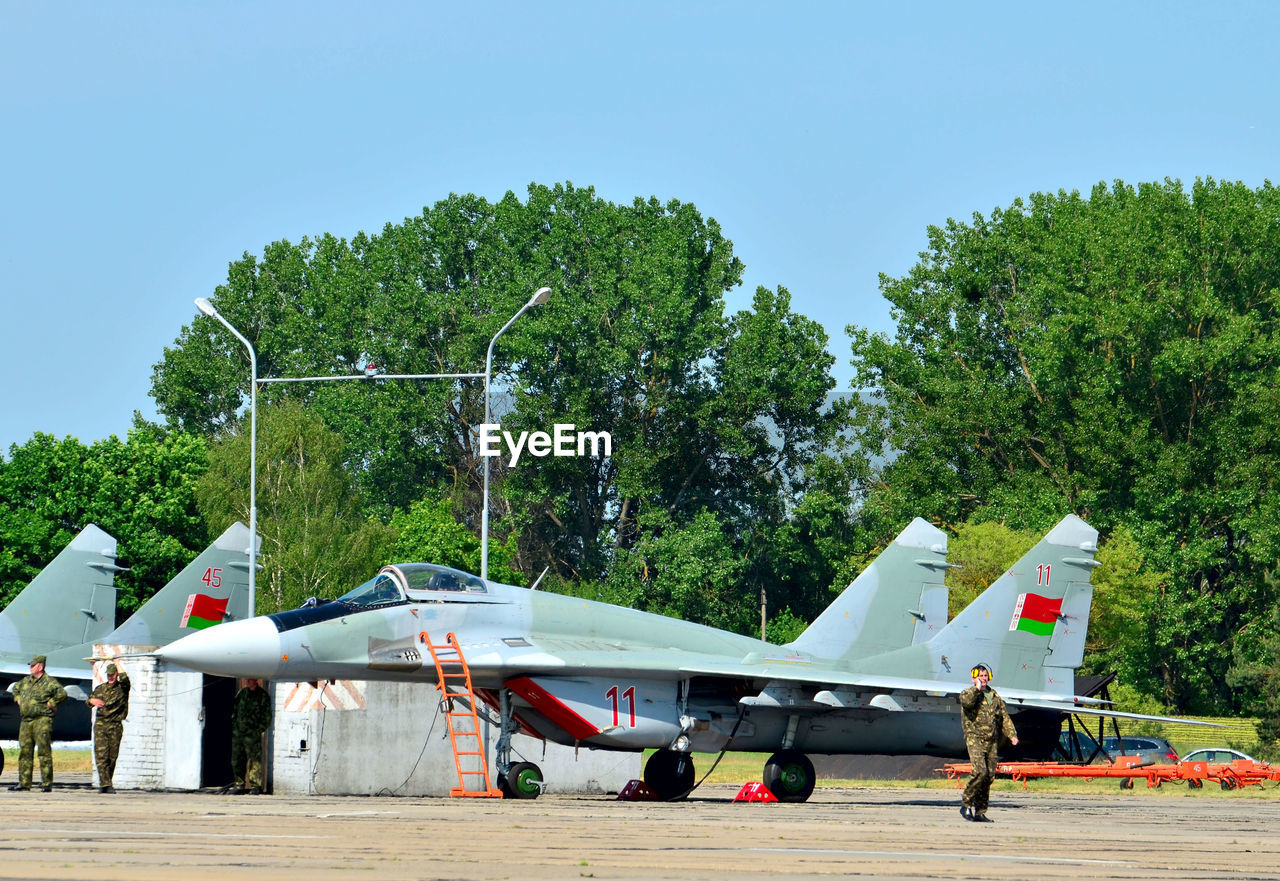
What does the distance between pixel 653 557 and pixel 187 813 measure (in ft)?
166

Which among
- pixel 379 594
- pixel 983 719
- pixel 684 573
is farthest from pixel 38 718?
pixel 684 573

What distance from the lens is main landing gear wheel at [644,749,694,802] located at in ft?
68.6

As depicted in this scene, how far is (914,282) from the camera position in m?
66.1

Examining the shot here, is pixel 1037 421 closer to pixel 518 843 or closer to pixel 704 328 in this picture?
pixel 704 328

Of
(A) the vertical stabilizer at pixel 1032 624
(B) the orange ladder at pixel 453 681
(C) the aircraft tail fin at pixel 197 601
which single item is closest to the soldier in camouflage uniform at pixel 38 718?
(C) the aircraft tail fin at pixel 197 601

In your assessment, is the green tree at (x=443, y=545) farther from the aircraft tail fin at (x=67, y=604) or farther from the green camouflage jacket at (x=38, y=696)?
the green camouflage jacket at (x=38, y=696)

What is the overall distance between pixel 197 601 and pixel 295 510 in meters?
37.4

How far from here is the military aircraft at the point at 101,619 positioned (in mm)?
24297

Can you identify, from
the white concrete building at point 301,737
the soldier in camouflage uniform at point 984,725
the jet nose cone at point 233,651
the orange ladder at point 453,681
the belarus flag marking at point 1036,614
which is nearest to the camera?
the soldier in camouflage uniform at point 984,725

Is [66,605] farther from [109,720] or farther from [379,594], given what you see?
[379,594]

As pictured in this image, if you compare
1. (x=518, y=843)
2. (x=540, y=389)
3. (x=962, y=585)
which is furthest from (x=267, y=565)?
(x=518, y=843)

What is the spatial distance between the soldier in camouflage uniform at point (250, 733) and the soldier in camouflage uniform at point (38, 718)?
252 centimetres

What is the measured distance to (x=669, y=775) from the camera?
20.9 m

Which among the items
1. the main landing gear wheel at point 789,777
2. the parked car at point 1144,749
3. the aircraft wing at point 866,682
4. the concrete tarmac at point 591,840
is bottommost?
the parked car at point 1144,749
